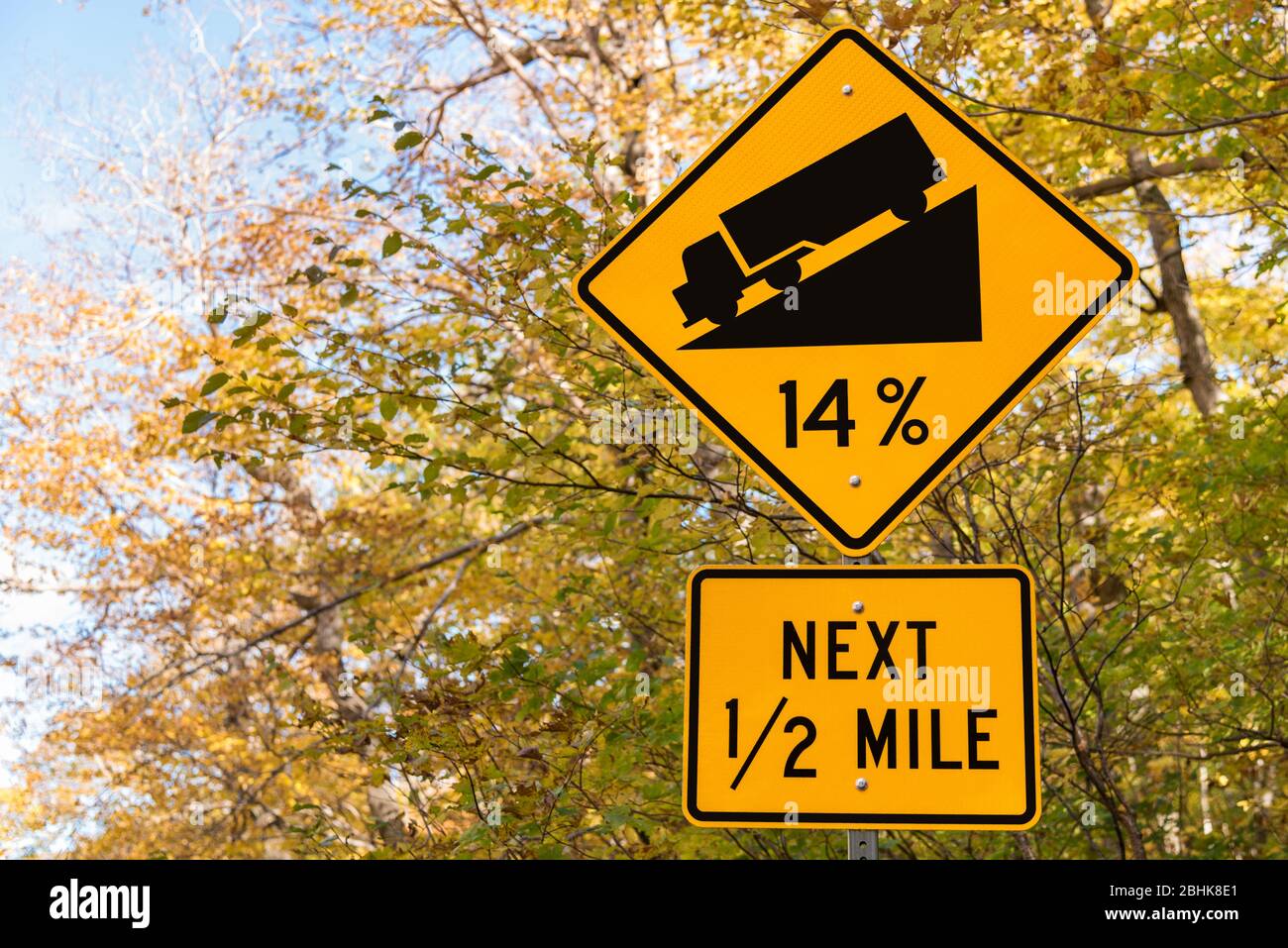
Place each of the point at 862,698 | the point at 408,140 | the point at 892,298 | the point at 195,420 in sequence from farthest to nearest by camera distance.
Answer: the point at 408,140 < the point at 195,420 < the point at 892,298 < the point at 862,698

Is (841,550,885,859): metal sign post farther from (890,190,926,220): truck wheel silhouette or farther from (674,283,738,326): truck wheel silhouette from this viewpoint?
(890,190,926,220): truck wheel silhouette

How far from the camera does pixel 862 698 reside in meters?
2.77

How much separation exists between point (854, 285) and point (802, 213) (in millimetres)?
241

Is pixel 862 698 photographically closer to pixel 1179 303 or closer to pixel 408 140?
pixel 408 140

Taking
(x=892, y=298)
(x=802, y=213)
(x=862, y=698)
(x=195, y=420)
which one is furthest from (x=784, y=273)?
(x=195, y=420)

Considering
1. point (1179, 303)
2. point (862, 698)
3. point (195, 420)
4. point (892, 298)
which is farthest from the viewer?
point (1179, 303)

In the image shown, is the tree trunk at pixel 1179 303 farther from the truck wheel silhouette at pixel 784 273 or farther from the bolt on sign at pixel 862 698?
the bolt on sign at pixel 862 698

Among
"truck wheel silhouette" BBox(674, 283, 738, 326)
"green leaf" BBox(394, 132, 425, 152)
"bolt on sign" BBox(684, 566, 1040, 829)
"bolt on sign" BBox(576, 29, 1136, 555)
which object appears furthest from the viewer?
"green leaf" BBox(394, 132, 425, 152)

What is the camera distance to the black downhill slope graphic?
2.98 meters

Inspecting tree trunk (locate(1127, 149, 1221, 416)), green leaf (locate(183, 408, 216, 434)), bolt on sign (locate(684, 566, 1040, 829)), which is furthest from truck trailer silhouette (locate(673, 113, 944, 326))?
tree trunk (locate(1127, 149, 1221, 416))

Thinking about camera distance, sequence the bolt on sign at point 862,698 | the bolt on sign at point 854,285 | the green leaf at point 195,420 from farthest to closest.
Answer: the green leaf at point 195,420
the bolt on sign at point 854,285
the bolt on sign at point 862,698

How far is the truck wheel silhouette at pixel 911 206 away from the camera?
10.1ft

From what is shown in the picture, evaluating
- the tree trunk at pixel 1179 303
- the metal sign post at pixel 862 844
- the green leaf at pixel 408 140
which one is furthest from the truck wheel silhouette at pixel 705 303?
the tree trunk at pixel 1179 303

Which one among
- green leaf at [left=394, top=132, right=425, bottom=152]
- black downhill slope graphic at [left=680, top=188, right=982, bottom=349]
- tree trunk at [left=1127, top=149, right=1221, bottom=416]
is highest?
tree trunk at [left=1127, top=149, right=1221, bottom=416]
